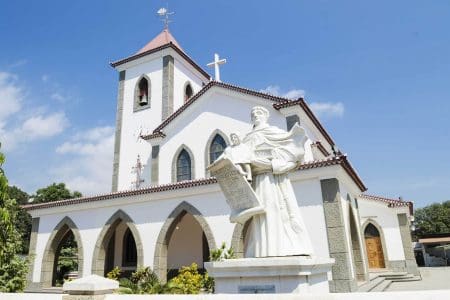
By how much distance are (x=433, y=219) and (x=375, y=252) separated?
40.5 meters

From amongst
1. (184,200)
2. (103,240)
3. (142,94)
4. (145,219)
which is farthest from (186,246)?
(142,94)

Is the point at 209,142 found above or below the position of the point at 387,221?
above

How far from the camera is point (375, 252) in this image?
20.5m

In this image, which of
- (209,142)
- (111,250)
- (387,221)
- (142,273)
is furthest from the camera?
(387,221)

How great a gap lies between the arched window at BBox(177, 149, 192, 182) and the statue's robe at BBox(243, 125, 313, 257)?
38.4 feet

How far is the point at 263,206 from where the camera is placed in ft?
18.6

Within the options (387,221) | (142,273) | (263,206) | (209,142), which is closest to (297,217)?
(263,206)

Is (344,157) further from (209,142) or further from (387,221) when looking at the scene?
(387,221)

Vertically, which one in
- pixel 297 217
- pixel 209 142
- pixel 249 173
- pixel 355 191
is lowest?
pixel 297 217

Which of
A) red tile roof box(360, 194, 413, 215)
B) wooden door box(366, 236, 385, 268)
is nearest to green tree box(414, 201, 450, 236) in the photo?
wooden door box(366, 236, 385, 268)

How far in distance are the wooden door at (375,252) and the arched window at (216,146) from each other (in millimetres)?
10326

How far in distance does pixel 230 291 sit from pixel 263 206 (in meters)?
1.34

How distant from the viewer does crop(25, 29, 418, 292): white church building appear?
39.7 ft

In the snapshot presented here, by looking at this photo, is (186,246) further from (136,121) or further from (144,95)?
(144,95)
